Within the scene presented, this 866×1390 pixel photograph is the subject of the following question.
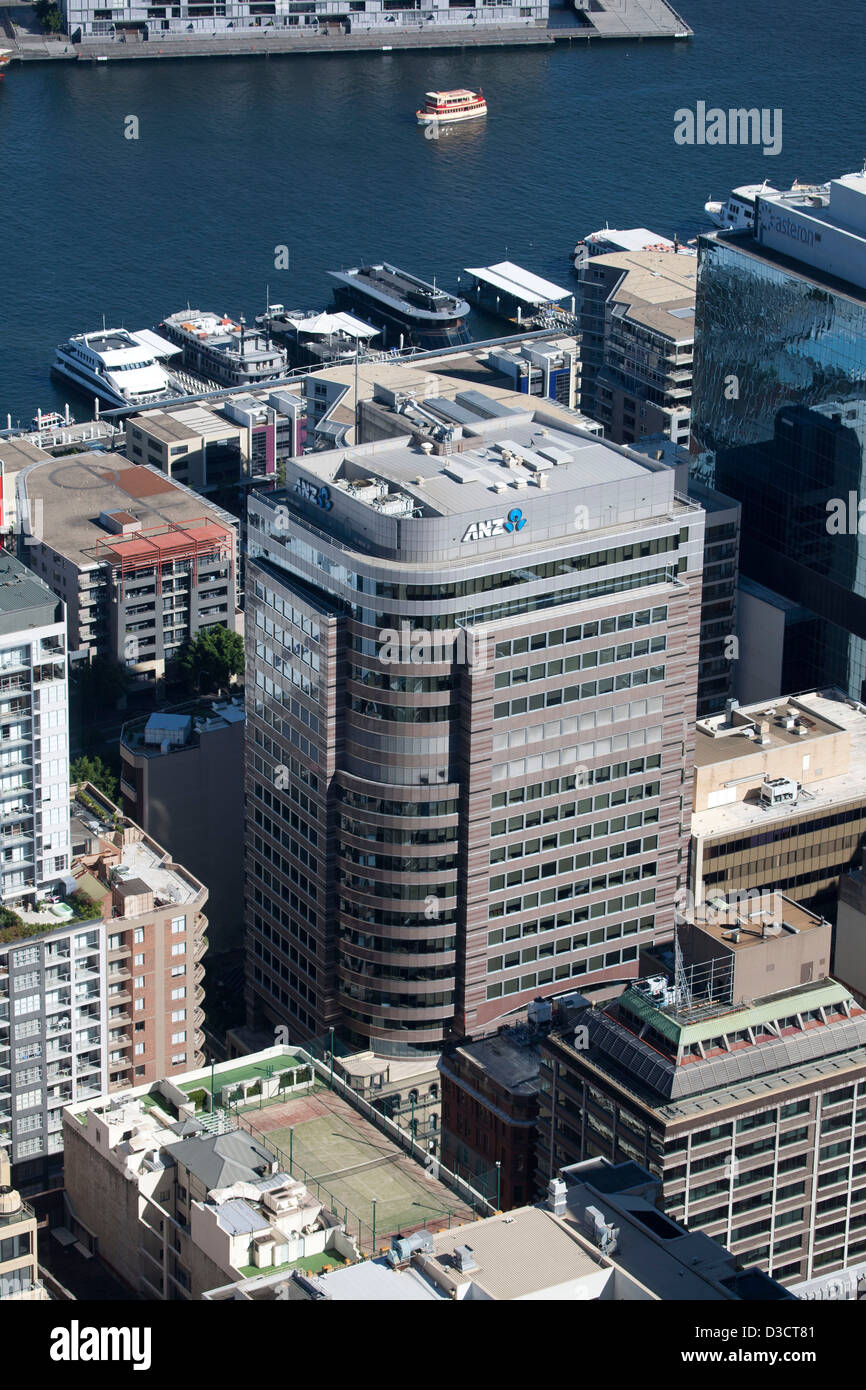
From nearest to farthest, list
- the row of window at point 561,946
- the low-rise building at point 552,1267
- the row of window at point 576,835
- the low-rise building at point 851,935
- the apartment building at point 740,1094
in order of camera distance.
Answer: the low-rise building at point 552,1267, the apartment building at point 740,1094, the row of window at point 576,835, the row of window at point 561,946, the low-rise building at point 851,935

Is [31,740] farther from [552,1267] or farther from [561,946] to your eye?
[552,1267]

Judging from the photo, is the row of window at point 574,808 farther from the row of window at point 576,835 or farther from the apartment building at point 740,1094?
the apartment building at point 740,1094

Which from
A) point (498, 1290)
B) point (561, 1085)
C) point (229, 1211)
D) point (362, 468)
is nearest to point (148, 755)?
point (362, 468)

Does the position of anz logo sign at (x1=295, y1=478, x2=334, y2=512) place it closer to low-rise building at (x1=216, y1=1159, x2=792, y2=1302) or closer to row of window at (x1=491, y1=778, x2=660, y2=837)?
row of window at (x1=491, y1=778, x2=660, y2=837)

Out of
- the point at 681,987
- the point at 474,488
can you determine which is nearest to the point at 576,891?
the point at 681,987

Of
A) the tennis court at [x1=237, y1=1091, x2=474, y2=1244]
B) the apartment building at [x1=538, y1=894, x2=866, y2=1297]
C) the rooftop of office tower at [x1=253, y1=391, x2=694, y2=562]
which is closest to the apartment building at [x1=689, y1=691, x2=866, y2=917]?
the rooftop of office tower at [x1=253, y1=391, x2=694, y2=562]

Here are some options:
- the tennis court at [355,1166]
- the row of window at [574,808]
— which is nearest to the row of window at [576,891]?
the row of window at [574,808]

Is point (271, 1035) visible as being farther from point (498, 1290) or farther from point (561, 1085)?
point (498, 1290)
